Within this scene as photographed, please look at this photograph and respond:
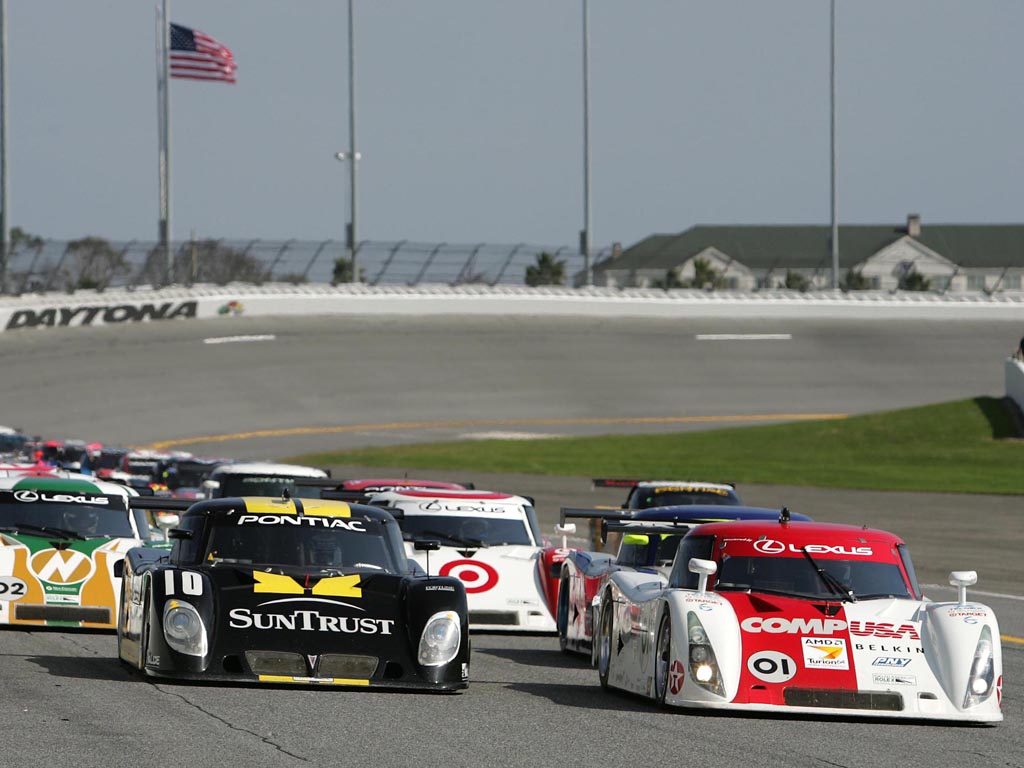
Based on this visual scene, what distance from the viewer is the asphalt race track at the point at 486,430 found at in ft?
34.0

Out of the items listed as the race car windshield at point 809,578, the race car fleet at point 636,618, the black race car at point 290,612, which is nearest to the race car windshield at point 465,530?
the race car fleet at point 636,618

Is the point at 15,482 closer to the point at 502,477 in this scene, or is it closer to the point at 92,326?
the point at 502,477

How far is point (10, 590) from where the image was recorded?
16328mm

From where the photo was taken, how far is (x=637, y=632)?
41.3 feet

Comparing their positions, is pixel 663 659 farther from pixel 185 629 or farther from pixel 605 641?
pixel 185 629

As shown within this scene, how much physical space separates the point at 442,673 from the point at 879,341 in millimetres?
72441

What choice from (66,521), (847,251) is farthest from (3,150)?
(847,251)

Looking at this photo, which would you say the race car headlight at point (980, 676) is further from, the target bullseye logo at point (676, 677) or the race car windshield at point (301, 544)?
the race car windshield at point (301, 544)

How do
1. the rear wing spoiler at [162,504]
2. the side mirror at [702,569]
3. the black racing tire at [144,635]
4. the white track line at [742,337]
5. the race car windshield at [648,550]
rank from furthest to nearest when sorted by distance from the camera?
the white track line at [742,337] < the rear wing spoiler at [162,504] < the race car windshield at [648,550] < the black racing tire at [144,635] < the side mirror at [702,569]

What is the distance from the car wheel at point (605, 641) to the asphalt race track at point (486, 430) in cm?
17

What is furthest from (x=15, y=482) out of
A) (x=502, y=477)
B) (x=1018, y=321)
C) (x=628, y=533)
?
(x=1018, y=321)

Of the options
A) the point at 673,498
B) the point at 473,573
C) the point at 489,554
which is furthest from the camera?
the point at 673,498

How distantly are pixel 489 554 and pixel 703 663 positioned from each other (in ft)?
20.9

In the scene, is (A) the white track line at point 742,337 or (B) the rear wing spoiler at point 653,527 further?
(A) the white track line at point 742,337
